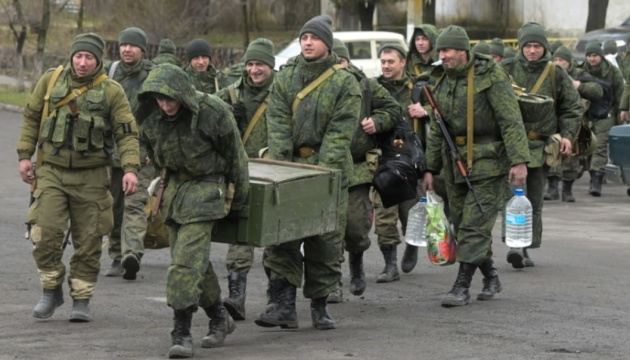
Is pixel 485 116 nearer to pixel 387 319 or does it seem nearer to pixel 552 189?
pixel 387 319

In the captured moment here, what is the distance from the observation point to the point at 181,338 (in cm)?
799

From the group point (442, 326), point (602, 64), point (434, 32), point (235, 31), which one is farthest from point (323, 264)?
point (235, 31)

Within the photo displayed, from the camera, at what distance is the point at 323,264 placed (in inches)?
357

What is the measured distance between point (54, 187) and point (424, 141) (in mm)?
3410

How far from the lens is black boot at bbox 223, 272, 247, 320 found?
9391 millimetres

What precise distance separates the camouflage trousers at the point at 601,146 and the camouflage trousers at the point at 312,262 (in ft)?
33.0

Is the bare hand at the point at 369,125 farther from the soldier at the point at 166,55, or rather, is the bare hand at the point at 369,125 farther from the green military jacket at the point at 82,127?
the soldier at the point at 166,55

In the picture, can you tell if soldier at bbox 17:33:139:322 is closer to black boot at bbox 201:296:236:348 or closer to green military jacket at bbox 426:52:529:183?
black boot at bbox 201:296:236:348

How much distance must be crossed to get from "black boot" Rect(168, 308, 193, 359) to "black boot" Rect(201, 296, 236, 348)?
0.30 metres

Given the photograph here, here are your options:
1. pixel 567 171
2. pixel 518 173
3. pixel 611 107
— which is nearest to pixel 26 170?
pixel 518 173

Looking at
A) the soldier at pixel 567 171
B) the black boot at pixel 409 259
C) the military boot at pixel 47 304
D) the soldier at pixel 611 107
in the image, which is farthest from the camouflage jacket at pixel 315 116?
the soldier at pixel 611 107

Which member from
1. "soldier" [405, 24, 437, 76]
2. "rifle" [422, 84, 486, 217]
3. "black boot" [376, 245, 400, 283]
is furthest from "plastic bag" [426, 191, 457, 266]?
"soldier" [405, 24, 437, 76]

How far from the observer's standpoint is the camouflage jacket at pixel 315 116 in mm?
9000

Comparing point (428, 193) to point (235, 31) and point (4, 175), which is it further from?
point (235, 31)
